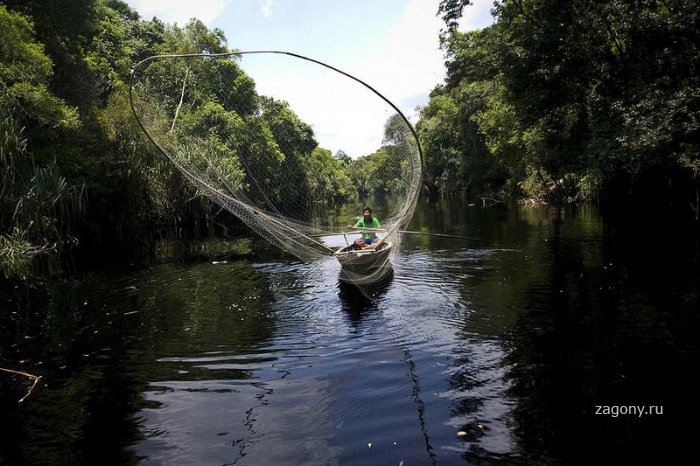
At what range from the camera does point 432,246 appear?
Result: 17.2 meters

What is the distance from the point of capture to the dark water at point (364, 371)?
4246mm

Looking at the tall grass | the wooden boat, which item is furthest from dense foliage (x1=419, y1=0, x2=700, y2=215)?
the tall grass

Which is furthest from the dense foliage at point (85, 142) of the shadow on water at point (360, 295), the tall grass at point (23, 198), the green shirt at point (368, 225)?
the shadow on water at point (360, 295)

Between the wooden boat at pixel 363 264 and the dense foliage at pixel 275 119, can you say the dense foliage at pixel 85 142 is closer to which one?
the dense foliage at pixel 275 119

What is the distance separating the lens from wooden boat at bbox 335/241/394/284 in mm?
9832

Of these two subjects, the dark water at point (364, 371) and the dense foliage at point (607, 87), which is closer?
the dark water at point (364, 371)

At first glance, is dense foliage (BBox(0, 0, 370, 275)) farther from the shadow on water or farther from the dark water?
the dark water

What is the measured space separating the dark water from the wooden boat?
0.44m

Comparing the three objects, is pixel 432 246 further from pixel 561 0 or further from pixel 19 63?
pixel 19 63

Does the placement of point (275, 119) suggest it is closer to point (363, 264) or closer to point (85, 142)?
point (363, 264)

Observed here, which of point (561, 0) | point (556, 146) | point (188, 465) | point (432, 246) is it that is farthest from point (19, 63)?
point (556, 146)

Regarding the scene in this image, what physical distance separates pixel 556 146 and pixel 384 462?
21077mm

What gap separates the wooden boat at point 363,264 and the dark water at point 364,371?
438 mm

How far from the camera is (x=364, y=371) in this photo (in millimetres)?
5855
